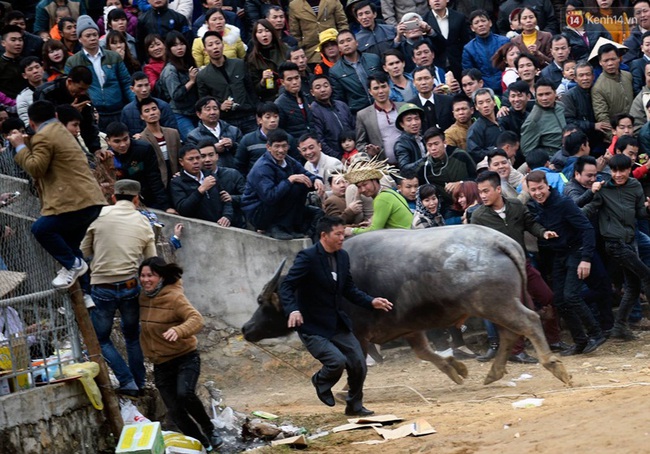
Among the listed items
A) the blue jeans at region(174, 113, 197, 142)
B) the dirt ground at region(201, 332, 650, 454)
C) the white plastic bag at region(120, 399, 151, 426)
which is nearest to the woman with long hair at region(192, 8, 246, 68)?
the blue jeans at region(174, 113, 197, 142)

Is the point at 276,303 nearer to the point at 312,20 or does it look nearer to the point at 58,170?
the point at 58,170

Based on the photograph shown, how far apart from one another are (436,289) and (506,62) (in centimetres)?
616

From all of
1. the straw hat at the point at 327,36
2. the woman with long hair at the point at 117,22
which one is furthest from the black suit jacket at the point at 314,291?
Answer: the woman with long hair at the point at 117,22

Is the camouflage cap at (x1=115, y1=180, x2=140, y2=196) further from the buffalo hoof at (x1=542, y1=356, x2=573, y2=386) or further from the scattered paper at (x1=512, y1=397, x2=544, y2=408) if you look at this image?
the buffalo hoof at (x1=542, y1=356, x2=573, y2=386)

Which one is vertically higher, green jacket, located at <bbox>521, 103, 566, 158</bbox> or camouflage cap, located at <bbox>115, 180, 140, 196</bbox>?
camouflage cap, located at <bbox>115, 180, 140, 196</bbox>

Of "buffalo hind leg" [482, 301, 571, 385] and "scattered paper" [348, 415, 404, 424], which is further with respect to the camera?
"buffalo hind leg" [482, 301, 571, 385]

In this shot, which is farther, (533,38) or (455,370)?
(533,38)

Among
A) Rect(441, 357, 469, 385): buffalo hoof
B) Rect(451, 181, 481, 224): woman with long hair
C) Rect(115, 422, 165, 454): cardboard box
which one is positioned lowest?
Rect(441, 357, 469, 385): buffalo hoof

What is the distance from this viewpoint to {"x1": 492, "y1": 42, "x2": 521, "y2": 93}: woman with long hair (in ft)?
57.3

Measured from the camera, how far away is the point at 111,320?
11.6 metres

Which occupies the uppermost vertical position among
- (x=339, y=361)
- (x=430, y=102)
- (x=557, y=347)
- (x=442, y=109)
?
(x=430, y=102)

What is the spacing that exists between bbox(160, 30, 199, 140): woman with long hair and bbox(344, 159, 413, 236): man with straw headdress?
9.77ft

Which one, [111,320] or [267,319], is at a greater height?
[111,320]

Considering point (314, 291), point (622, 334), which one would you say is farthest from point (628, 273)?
point (314, 291)
